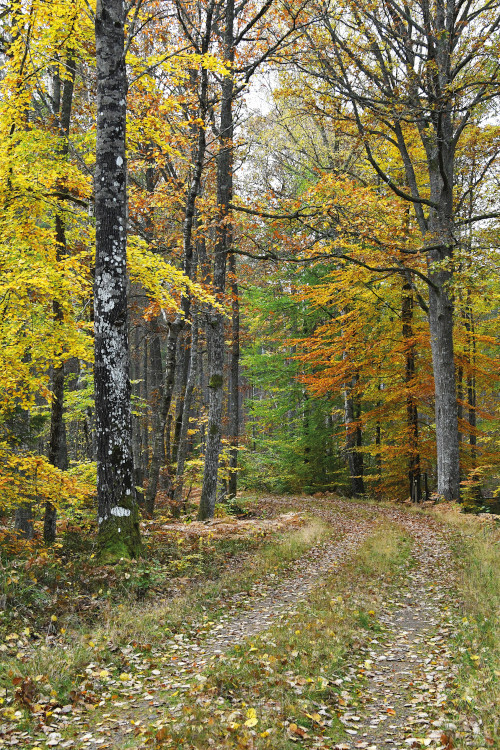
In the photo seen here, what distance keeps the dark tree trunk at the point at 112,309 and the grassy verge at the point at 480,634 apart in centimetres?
450

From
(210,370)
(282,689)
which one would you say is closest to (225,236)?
(210,370)

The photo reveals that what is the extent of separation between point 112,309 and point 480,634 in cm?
643

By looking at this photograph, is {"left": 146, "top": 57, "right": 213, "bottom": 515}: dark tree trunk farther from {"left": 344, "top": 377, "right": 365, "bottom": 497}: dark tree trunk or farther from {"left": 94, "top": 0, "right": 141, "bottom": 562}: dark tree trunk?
{"left": 344, "top": 377, "right": 365, "bottom": 497}: dark tree trunk

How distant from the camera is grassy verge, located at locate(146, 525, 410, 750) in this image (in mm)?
3773

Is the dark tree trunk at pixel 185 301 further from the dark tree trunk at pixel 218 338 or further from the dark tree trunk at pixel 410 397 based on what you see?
the dark tree trunk at pixel 410 397

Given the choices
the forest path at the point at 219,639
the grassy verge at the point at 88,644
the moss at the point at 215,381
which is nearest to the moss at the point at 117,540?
the grassy verge at the point at 88,644

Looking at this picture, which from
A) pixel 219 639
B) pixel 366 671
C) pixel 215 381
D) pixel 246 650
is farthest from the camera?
pixel 215 381

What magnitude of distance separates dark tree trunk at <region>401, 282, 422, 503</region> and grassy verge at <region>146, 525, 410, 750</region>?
13000 mm

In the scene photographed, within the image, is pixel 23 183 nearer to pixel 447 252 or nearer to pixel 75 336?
pixel 75 336

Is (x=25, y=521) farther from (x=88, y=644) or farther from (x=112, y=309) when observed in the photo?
(x=88, y=644)

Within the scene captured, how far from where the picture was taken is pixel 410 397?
19469 millimetres

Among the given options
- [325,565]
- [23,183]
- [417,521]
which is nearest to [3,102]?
[23,183]

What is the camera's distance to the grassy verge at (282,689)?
3.77 meters

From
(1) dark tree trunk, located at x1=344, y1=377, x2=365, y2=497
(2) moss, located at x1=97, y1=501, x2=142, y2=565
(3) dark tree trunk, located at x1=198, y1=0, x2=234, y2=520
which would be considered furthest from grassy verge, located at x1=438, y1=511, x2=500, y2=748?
(1) dark tree trunk, located at x1=344, y1=377, x2=365, y2=497
